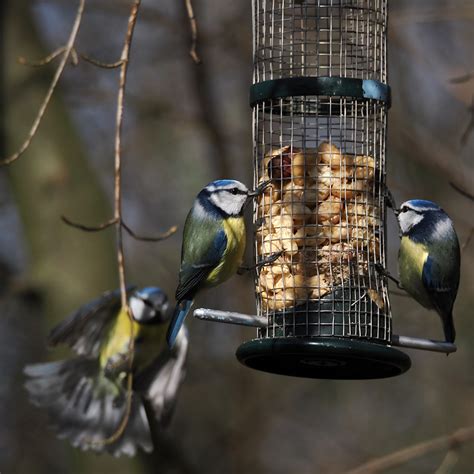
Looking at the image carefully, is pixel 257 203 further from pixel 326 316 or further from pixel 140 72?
pixel 140 72

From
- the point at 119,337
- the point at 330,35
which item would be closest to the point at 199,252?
the point at 330,35

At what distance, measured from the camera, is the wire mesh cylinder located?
529 centimetres

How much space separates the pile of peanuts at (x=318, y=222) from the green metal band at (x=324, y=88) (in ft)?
1.07

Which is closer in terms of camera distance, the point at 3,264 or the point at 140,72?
the point at 3,264

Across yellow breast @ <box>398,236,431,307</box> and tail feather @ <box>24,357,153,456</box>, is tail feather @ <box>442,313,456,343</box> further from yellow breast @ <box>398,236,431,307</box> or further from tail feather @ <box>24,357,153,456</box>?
tail feather @ <box>24,357,153,456</box>

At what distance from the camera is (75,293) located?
9039mm

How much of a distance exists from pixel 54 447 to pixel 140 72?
4210 millimetres

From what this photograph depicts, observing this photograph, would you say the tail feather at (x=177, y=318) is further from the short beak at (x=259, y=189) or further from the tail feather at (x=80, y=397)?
the tail feather at (x=80, y=397)

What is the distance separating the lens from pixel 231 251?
5785 mm

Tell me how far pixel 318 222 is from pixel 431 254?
27.1 inches

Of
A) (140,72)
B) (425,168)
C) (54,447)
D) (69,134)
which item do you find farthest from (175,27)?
(54,447)

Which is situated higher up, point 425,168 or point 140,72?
point 140,72

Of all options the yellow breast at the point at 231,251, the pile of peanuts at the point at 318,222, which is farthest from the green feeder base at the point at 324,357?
the yellow breast at the point at 231,251

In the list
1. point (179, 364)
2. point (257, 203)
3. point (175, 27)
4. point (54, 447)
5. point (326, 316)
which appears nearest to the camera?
point (326, 316)
